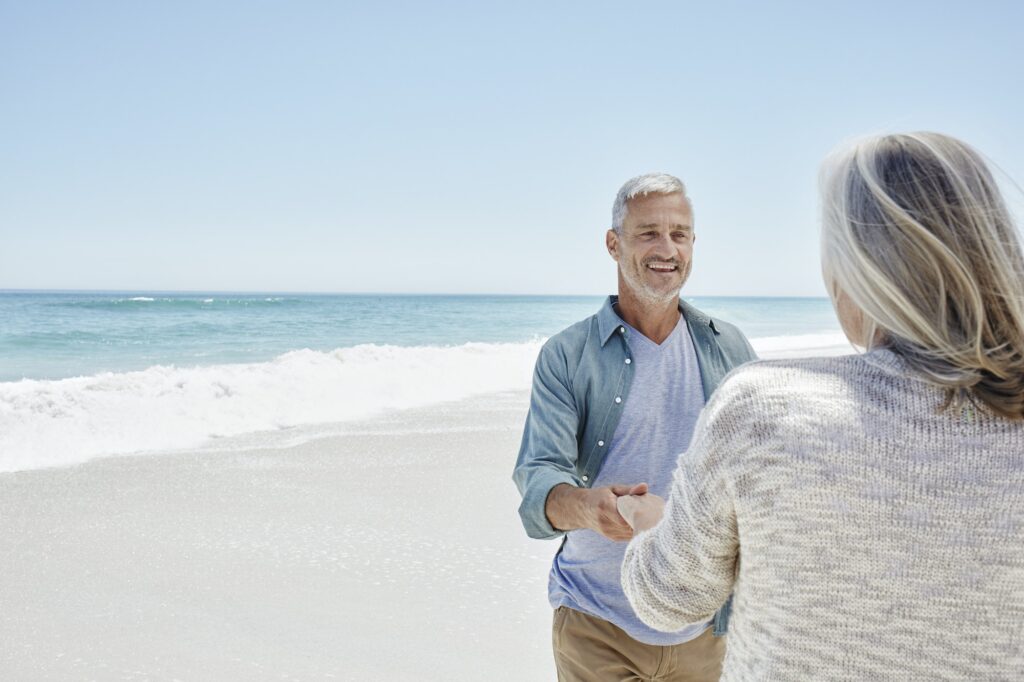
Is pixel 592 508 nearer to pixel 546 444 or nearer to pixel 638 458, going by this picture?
pixel 546 444

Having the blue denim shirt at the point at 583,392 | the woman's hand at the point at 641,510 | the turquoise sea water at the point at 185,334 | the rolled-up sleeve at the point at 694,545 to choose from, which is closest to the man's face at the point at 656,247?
the blue denim shirt at the point at 583,392

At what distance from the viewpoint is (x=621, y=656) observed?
2.20 m

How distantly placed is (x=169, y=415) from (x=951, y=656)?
912 cm

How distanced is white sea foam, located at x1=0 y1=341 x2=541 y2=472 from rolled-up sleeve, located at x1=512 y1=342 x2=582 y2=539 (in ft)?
20.9

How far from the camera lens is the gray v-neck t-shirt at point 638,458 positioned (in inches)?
87.1

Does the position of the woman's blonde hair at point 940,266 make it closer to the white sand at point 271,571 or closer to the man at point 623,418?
the man at point 623,418

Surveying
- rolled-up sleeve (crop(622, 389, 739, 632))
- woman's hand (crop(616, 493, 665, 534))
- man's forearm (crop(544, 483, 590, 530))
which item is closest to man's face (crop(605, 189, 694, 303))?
man's forearm (crop(544, 483, 590, 530))

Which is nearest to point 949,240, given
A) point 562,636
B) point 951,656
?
point 951,656

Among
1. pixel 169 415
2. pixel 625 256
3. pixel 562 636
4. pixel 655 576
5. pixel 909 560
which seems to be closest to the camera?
pixel 909 560

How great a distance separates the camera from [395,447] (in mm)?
7992

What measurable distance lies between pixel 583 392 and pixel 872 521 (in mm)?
1341

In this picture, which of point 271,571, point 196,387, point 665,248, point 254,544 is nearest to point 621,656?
point 665,248

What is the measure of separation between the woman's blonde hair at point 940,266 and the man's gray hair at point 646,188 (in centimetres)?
137

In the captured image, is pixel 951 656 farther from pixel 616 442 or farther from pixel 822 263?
pixel 616 442
